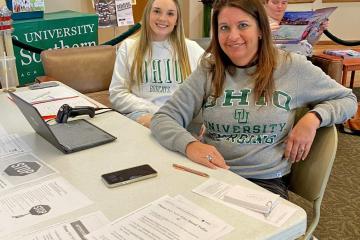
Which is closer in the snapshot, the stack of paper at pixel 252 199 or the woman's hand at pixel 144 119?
the stack of paper at pixel 252 199

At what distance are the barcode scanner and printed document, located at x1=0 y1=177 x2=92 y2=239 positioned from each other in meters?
0.50

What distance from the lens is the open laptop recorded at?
133cm

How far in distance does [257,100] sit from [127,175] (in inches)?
21.7

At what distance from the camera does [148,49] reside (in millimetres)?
2279

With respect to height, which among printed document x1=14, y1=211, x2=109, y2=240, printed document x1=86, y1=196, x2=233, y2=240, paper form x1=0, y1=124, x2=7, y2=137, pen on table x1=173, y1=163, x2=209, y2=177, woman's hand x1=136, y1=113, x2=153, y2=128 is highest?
paper form x1=0, y1=124, x2=7, y2=137

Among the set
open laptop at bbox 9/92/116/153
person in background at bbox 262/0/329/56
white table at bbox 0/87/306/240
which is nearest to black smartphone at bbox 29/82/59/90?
white table at bbox 0/87/306/240

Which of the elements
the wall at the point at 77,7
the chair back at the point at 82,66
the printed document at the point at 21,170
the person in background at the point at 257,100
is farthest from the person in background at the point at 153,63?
the wall at the point at 77,7

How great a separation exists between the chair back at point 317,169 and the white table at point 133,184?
35 centimetres

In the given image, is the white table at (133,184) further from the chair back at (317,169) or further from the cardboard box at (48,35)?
the cardboard box at (48,35)

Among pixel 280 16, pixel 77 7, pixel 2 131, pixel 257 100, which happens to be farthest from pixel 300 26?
pixel 77 7

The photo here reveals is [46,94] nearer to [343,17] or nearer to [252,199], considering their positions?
[252,199]

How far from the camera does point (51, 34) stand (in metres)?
3.81

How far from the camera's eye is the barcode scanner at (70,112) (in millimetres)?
1601

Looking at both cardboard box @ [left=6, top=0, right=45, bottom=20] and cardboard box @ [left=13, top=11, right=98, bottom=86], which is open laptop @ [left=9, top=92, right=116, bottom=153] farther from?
cardboard box @ [left=6, top=0, right=45, bottom=20]
